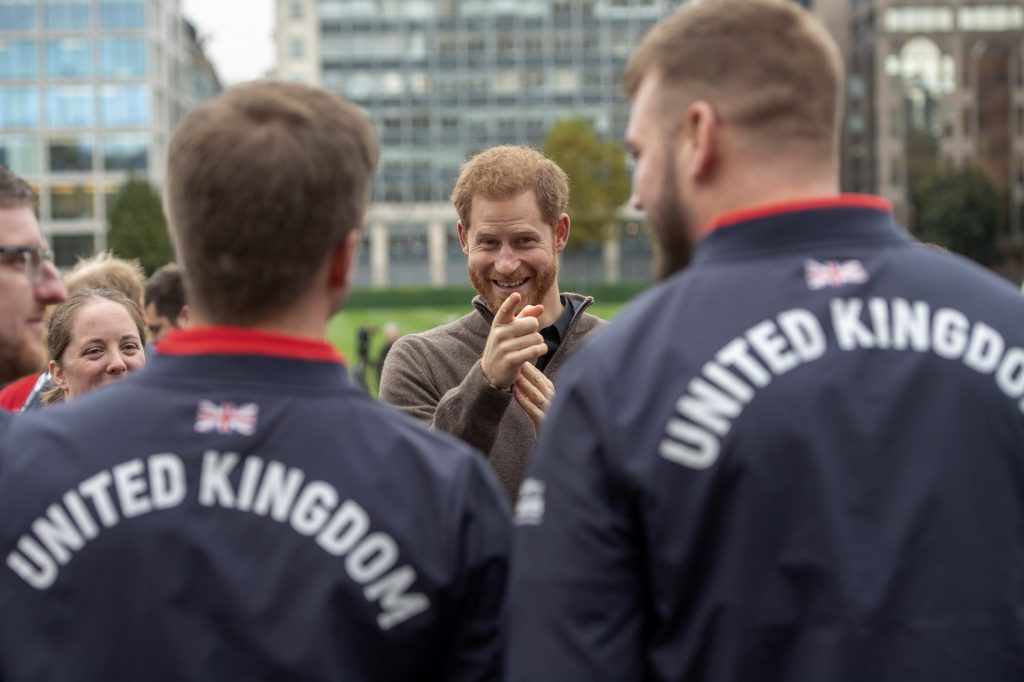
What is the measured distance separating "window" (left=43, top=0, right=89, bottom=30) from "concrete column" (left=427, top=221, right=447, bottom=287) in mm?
27897

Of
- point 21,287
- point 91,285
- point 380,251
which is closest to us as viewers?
point 21,287

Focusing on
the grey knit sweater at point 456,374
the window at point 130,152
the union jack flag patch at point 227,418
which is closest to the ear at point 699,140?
the union jack flag patch at point 227,418

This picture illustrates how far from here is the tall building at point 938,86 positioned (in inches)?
3452

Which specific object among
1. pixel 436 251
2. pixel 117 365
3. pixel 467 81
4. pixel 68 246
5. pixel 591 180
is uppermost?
pixel 467 81

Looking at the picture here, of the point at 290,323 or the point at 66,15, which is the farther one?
the point at 66,15

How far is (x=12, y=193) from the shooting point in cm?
266

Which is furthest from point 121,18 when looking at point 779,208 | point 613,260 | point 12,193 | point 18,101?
point 779,208

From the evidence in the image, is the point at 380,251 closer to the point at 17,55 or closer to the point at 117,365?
the point at 17,55

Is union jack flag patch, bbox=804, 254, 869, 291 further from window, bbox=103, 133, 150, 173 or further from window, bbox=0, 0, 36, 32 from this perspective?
window, bbox=0, 0, 36, 32

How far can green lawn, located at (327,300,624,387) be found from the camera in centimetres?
4858

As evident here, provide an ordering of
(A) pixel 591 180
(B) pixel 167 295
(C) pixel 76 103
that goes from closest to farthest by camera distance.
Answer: (B) pixel 167 295
(C) pixel 76 103
(A) pixel 591 180

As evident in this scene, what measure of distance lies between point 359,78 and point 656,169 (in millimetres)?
95573

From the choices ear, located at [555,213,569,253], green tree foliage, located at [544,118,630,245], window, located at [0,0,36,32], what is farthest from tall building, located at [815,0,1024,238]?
ear, located at [555,213,569,253]

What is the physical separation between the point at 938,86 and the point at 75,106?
191 feet
